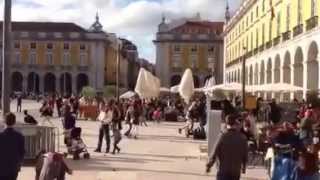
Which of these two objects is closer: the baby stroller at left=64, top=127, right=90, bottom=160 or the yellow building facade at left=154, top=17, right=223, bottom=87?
the baby stroller at left=64, top=127, right=90, bottom=160

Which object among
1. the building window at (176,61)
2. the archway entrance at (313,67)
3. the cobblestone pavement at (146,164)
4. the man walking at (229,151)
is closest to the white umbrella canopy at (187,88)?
the archway entrance at (313,67)

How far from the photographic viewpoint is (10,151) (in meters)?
9.80

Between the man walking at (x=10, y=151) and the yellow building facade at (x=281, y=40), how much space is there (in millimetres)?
27320

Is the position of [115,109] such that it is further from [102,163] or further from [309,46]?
[309,46]

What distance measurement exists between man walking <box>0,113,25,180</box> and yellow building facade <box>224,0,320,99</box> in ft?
89.6

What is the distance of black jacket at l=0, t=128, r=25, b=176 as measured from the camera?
971 cm

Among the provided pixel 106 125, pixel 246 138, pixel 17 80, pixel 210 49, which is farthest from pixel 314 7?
pixel 17 80

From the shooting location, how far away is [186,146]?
990 inches

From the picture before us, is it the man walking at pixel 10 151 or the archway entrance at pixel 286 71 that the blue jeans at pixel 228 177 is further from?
the archway entrance at pixel 286 71

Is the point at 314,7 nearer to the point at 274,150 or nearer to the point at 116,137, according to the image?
the point at 116,137

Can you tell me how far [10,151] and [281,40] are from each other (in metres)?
43.3

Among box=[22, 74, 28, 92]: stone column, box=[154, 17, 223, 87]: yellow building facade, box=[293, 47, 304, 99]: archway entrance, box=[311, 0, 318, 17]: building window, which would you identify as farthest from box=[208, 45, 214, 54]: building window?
box=[311, 0, 318, 17]: building window

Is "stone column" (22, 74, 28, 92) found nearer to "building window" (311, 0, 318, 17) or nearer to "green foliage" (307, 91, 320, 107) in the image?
"building window" (311, 0, 318, 17)

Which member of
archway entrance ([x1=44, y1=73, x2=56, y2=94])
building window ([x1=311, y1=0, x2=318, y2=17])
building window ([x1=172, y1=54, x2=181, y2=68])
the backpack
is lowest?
the backpack
